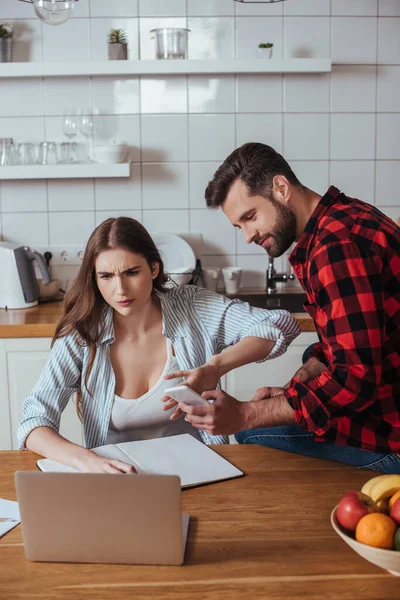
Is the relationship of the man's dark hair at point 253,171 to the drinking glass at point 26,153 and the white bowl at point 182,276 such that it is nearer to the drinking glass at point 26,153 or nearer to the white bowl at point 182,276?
the white bowl at point 182,276

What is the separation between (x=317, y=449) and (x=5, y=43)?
240 centimetres

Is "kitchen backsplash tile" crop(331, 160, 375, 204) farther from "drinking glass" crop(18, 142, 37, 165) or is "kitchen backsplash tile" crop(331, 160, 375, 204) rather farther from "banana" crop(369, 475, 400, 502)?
"banana" crop(369, 475, 400, 502)

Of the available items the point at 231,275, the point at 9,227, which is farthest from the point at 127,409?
the point at 9,227

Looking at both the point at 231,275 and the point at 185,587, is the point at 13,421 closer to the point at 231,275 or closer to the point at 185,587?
the point at 231,275

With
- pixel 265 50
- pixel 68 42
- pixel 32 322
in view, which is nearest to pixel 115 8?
pixel 68 42

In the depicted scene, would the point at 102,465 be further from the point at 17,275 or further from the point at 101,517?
the point at 17,275

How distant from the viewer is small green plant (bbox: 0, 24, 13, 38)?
3188mm

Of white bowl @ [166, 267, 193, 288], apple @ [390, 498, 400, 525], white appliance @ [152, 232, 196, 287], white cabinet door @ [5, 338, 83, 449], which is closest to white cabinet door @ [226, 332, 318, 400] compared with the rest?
white bowl @ [166, 267, 193, 288]

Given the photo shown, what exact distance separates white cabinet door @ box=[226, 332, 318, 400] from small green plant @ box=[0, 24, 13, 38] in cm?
178

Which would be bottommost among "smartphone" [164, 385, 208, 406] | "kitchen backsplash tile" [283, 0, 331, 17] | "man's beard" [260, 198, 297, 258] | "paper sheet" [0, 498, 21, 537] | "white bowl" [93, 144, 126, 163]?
"paper sheet" [0, 498, 21, 537]

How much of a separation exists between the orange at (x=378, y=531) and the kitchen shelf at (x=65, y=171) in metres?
2.32

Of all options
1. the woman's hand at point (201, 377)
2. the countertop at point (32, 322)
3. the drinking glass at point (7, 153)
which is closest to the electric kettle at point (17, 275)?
the countertop at point (32, 322)

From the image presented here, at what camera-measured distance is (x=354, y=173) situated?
341 cm

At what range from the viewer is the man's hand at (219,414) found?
1570 millimetres
